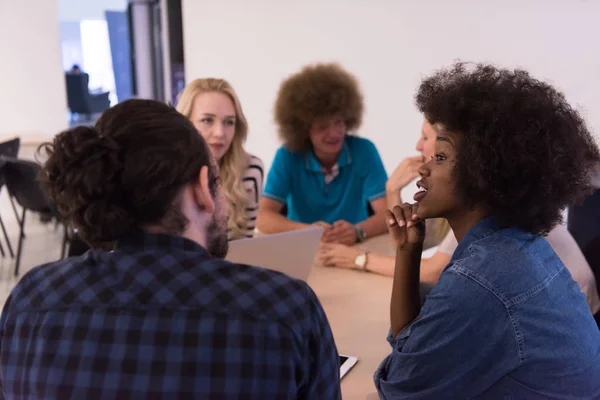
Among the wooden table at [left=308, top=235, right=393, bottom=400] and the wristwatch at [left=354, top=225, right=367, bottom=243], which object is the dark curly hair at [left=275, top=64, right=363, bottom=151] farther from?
the wooden table at [left=308, top=235, right=393, bottom=400]

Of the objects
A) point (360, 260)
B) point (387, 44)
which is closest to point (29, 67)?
point (387, 44)

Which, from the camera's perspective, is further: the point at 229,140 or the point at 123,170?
the point at 229,140

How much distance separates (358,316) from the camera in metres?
1.59

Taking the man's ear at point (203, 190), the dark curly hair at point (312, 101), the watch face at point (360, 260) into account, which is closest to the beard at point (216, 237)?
the man's ear at point (203, 190)

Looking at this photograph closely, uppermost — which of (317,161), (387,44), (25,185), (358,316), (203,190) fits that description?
(387,44)

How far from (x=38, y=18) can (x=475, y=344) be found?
19.2 ft

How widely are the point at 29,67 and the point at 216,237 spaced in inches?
219

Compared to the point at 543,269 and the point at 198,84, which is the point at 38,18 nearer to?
the point at 198,84

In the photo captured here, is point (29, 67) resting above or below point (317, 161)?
above

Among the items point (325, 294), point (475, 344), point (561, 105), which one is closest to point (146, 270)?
point (475, 344)

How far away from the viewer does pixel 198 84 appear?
2.31 meters

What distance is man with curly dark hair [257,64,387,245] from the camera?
8.89ft

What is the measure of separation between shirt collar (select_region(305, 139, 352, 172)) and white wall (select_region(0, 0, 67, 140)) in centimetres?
385

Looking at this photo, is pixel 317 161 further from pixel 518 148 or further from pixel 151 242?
pixel 151 242
